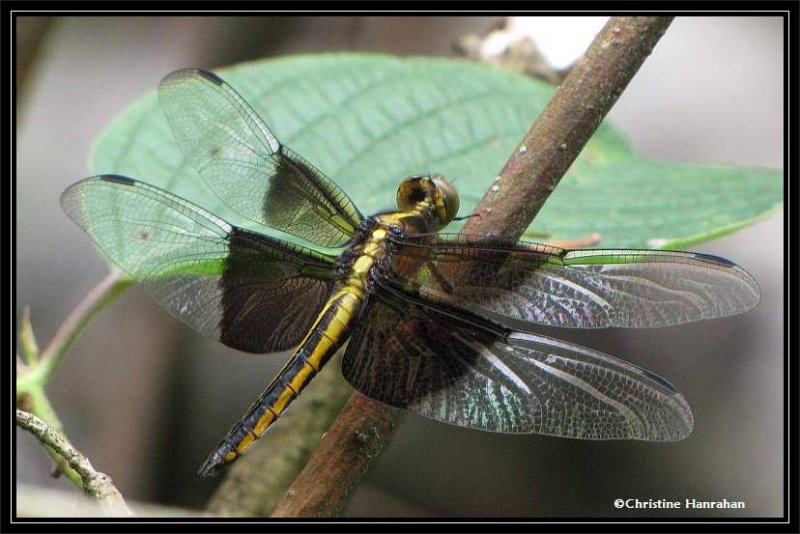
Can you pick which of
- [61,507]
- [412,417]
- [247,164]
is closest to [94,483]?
[61,507]

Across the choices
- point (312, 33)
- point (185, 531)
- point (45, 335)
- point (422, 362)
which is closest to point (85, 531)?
point (185, 531)

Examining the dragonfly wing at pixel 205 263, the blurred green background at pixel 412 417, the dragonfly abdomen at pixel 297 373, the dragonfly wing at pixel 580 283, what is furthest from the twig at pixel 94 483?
the blurred green background at pixel 412 417

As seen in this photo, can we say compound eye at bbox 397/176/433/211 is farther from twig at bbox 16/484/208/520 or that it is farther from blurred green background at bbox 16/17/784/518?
blurred green background at bbox 16/17/784/518

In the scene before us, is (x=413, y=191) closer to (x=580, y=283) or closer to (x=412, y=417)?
(x=580, y=283)

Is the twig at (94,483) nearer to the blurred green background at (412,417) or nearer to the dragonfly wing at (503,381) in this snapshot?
the dragonfly wing at (503,381)

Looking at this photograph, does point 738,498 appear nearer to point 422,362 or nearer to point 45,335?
point 422,362

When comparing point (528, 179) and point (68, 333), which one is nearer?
point (528, 179)
